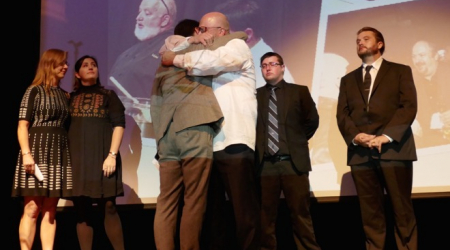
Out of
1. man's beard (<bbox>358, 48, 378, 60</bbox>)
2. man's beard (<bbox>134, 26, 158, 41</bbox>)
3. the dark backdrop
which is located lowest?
the dark backdrop

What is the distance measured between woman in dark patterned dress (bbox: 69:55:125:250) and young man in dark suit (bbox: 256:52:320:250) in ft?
3.26

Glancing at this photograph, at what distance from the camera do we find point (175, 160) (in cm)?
296

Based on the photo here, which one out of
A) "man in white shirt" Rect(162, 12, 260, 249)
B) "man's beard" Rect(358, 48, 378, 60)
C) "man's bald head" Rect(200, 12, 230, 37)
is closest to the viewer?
"man in white shirt" Rect(162, 12, 260, 249)

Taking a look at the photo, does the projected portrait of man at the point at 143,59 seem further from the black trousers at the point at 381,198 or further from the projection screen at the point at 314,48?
the black trousers at the point at 381,198

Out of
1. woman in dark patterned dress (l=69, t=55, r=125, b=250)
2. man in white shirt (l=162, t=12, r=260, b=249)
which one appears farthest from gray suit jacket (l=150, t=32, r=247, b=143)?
woman in dark patterned dress (l=69, t=55, r=125, b=250)

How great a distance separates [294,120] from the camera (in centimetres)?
386

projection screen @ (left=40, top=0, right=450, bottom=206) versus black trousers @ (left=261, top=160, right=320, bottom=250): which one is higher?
projection screen @ (left=40, top=0, right=450, bottom=206)

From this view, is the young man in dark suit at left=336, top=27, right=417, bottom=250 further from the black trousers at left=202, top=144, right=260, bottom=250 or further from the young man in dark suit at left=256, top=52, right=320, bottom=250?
the black trousers at left=202, top=144, right=260, bottom=250

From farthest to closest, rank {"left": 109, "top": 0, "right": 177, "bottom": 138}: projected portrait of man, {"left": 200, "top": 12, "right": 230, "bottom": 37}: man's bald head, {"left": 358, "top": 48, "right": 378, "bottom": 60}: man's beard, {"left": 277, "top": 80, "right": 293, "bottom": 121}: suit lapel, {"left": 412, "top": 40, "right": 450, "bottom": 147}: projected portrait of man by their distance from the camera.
Answer: {"left": 109, "top": 0, "right": 177, "bottom": 138}: projected portrait of man → {"left": 412, "top": 40, "right": 450, "bottom": 147}: projected portrait of man → {"left": 277, "top": 80, "right": 293, "bottom": 121}: suit lapel → {"left": 358, "top": 48, "right": 378, "bottom": 60}: man's beard → {"left": 200, "top": 12, "right": 230, "bottom": 37}: man's bald head

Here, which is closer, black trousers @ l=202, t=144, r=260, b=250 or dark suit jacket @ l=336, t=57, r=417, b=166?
black trousers @ l=202, t=144, r=260, b=250

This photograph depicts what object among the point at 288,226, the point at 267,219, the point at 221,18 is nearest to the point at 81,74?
the point at 221,18

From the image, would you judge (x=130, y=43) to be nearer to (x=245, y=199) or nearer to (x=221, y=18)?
(x=221, y=18)

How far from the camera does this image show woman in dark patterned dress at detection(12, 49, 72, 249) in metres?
3.64

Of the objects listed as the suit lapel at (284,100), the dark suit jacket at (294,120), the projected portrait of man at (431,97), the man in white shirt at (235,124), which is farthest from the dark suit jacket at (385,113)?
the man in white shirt at (235,124)
